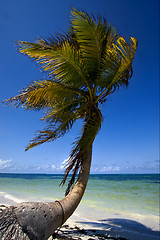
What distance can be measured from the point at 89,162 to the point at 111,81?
2117 mm

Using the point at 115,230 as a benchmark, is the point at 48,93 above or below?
above

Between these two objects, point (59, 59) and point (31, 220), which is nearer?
point (31, 220)

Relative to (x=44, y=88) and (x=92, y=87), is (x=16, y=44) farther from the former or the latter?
(x=92, y=87)

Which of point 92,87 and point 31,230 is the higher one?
point 92,87

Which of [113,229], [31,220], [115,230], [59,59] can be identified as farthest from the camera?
[113,229]

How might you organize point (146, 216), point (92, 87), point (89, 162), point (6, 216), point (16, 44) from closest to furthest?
point (6, 216) < point (89, 162) < point (16, 44) < point (92, 87) < point (146, 216)

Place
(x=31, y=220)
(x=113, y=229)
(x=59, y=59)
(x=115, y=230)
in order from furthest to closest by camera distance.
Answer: (x=113, y=229), (x=115, y=230), (x=59, y=59), (x=31, y=220)

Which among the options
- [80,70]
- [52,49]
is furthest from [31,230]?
[52,49]

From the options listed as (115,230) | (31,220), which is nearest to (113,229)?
(115,230)

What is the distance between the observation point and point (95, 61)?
173 inches

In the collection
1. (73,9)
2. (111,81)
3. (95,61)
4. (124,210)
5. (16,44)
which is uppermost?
(73,9)

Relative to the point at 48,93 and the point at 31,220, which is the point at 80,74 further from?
the point at 31,220

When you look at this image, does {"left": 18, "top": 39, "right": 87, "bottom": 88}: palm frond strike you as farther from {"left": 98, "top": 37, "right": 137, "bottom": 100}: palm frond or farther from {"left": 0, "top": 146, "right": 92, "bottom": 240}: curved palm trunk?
{"left": 0, "top": 146, "right": 92, "bottom": 240}: curved palm trunk

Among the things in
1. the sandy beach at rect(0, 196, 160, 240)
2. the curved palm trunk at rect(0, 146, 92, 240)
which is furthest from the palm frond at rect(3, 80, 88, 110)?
the sandy beach at rect(0, 196, 160, 240)
